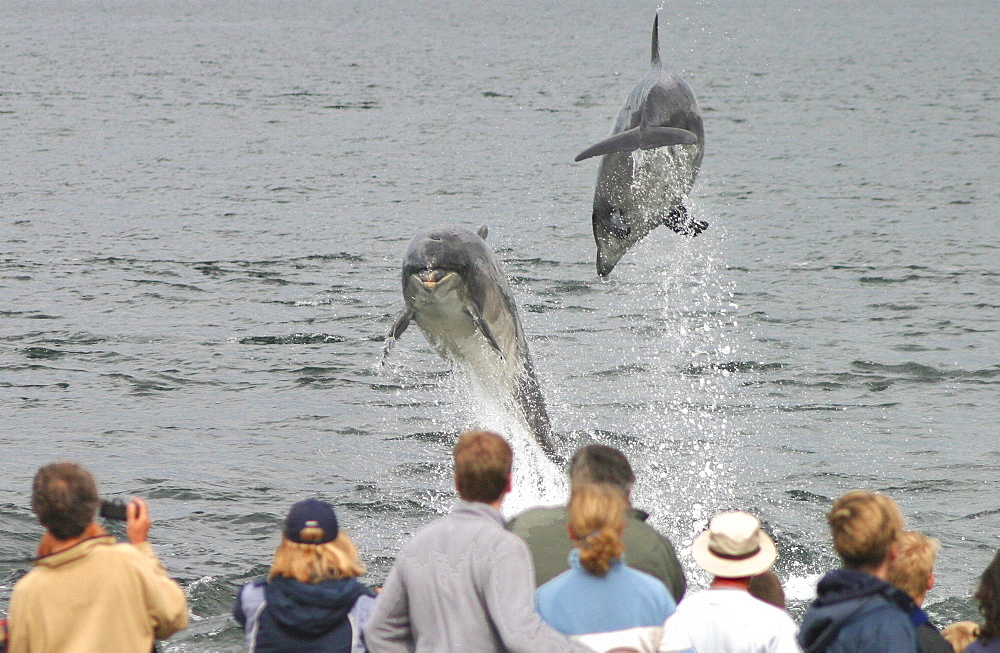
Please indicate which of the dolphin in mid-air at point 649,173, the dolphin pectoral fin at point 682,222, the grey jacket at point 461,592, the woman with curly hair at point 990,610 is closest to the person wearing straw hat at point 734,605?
the grey jacket at point 461,592

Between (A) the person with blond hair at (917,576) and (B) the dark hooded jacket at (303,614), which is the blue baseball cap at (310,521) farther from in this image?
(A) the person with blond hair at (917,576)

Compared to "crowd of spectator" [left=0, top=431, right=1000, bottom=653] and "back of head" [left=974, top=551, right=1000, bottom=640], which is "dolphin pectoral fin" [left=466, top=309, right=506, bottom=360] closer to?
"crowd of spectator" [left=0, top=431, right=1000, bottom=653]

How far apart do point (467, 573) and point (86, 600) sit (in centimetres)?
160

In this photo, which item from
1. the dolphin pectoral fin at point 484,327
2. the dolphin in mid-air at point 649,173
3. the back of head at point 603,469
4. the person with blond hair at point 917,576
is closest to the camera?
the person with blond hair at point 917,576

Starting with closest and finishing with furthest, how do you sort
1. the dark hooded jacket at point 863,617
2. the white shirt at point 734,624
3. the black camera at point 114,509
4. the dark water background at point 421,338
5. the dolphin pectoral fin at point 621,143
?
the dark hooded jacket at point 863,617 → the white shirt at point 734,624 → the black camera at point 114,509 → the dolphin pectoral fin at point 621,143 → the dark water background at point 421,338

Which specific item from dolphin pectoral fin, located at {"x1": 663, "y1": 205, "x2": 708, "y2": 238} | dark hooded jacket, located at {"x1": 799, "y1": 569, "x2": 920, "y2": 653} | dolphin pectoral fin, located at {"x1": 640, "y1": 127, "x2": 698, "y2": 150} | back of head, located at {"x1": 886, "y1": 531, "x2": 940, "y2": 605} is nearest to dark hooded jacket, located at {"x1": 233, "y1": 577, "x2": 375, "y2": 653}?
dark hooded jacket, located at {"x1": 799, "y1": 569, "x2": 920, "y2": 653}

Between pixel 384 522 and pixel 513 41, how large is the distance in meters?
89.7

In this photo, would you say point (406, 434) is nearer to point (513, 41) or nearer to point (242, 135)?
point (242, 135)

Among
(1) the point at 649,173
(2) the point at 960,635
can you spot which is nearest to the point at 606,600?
(2) the point at 960,635

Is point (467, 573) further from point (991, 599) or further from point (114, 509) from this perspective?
point (991, 599)

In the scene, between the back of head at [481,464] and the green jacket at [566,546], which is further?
the green jacket at [566,546]

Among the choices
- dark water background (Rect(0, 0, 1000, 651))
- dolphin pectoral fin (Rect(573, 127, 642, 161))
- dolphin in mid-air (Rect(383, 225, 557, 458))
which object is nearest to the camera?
dolphin pectoral fin (Rect(573, 127, 642, 161))

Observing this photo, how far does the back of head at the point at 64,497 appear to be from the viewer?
5656 mm

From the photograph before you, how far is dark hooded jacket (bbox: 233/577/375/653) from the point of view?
19.9 feet
